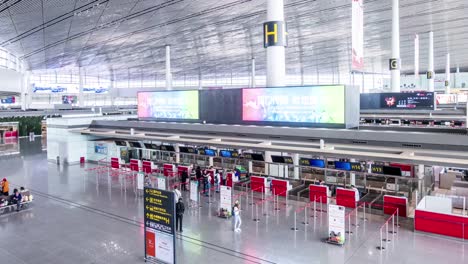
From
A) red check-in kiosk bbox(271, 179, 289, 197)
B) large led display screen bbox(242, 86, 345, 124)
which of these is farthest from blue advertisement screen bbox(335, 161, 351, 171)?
red check-in kiosk bbox(271, 179, 289, 197)

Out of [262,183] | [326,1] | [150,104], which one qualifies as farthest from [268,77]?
→ [326,1]

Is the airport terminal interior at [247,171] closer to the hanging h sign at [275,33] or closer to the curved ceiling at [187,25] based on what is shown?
the hanging h sign at [275,33]

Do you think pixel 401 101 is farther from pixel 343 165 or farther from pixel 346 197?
pixel 346 197

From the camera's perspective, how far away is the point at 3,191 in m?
17.2

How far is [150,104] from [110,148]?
7723mm

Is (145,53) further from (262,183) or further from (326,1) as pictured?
(262,183)

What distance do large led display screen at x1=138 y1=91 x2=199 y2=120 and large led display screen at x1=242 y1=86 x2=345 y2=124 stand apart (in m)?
3.43

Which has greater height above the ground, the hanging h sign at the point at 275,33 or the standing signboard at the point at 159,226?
the hanging h sign at the point at 275,33

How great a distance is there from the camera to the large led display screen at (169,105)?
766 inches

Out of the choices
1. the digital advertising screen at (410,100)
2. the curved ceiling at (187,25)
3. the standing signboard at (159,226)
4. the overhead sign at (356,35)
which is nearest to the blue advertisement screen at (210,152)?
the overhead sign at (356,35)

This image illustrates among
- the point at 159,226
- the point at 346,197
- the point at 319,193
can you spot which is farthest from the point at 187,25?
the point at 159,226

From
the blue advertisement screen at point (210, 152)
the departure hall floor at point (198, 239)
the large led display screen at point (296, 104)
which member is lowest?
the departure hall floor at point (198, 239)

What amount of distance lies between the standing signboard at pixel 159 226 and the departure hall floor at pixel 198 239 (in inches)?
23.3

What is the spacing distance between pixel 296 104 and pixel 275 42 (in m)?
2.73
